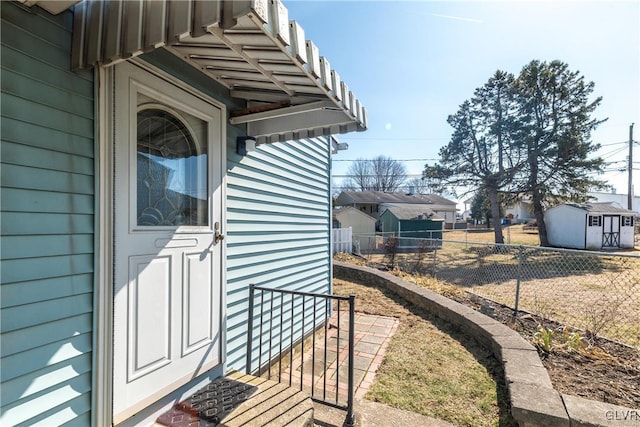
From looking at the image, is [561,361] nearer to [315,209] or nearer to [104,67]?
[315,209]

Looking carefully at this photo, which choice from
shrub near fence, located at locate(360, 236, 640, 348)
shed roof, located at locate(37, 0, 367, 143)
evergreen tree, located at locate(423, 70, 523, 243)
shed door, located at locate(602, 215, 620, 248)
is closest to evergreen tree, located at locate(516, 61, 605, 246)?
evergreen tree, located at locate(423, 70, 523, 243)

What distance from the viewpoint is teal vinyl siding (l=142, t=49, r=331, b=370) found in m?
2.61

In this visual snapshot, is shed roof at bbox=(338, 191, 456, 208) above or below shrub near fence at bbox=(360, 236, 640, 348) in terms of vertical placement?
above

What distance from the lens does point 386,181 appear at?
41.0 meters

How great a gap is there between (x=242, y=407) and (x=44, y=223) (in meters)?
1.61

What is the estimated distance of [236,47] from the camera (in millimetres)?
1658

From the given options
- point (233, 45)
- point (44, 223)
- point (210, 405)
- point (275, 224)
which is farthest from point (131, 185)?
point (275, 224)

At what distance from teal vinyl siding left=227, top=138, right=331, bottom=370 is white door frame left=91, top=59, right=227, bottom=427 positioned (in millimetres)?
996

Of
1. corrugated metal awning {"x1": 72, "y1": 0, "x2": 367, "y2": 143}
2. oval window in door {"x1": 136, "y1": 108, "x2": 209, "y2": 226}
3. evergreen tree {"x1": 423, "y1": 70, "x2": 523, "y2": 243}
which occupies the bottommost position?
oval window in door {"x1": 136, "y1": 108, "x2": 209, "y2": 226}

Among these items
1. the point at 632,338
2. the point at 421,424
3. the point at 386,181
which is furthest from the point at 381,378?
the point at 386,181

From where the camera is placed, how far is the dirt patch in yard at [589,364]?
252cm

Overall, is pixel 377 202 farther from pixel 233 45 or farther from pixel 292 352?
pixel 233 45

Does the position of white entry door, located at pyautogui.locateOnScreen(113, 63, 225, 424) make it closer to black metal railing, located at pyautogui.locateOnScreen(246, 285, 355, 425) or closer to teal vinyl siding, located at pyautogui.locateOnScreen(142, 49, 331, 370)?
teal vinyl siding, located at pyautogui.locateOnScreen(142, 49, 331, 370)

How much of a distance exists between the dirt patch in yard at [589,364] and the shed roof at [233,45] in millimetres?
2941
